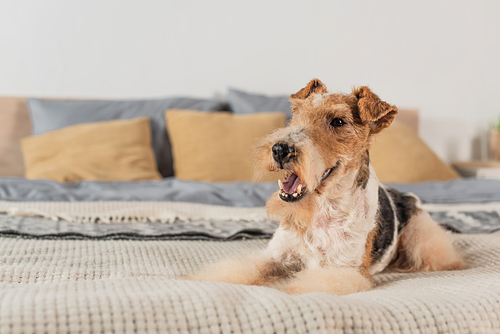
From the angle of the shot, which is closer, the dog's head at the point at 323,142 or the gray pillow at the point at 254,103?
the dog's head at the point at 323,142

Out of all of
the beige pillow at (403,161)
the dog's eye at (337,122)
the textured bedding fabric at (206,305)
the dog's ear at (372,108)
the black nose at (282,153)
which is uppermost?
the dog's ear at (372,108)

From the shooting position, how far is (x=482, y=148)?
4.27 metres

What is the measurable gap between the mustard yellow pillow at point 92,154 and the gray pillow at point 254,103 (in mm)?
876

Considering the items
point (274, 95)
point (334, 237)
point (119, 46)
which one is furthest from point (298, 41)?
point (334, 237)

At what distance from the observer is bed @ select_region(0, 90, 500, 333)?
65cm

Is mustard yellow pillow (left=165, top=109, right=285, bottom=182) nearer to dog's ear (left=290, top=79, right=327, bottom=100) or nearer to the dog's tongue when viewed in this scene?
dog's ear (left=290, top=79, right=327, bottom=100)

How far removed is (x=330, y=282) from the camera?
97 cm

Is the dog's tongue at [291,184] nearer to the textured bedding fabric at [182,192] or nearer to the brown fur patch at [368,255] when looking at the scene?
the brown fur patch at [368,255]

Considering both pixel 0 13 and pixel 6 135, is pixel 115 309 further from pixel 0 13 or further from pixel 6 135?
pixel 0 13

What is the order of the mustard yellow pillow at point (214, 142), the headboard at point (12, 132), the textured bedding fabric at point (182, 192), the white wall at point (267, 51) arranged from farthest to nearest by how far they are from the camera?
the white wall at point (267, 51) → the headboard at point (12, 132) → the mustard yellow pillow at point (214, 142) → the textured bedding fabric at point (182, 192)

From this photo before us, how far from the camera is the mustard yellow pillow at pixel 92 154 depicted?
8.05 feet

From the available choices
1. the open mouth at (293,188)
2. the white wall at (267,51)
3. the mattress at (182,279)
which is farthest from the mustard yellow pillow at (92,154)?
the open mouth at (293,188)

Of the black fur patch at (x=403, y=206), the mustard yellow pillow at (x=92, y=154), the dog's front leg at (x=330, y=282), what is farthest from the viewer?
the mustard yellow pillow at (x=92, y=154)

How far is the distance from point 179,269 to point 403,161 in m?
2.20
